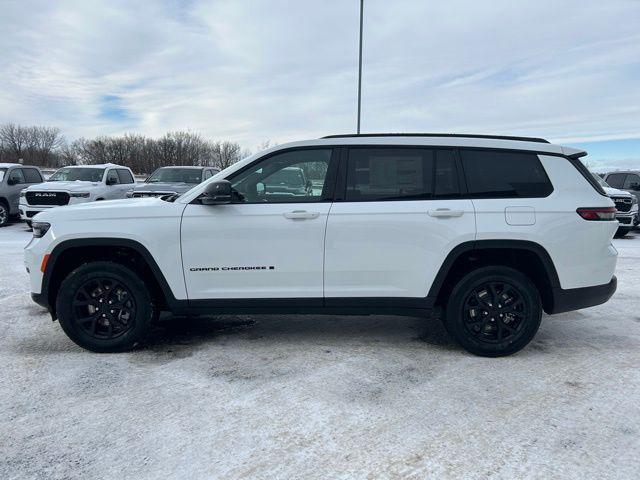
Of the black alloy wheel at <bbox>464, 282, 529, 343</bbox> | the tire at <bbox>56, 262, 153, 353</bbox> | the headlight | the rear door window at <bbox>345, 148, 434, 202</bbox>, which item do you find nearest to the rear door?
the rear door window at <bbox>345, 148, 434, 202</bbox>

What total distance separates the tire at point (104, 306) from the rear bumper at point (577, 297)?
345 centimetres

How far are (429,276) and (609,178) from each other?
1366 cm

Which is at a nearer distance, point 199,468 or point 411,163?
point 199,468

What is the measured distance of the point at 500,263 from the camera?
14.0ft

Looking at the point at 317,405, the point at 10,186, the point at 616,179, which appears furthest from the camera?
the point at 616,179

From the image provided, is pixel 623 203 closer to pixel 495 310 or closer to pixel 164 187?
pixel 495 310

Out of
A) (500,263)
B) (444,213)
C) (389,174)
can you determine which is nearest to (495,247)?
(500,263)

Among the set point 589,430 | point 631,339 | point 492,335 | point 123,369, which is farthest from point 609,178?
point 123,369

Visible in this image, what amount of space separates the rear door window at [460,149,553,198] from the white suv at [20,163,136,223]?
1078 cm

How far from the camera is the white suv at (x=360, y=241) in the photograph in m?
4.02

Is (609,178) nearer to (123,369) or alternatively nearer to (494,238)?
(494,238)

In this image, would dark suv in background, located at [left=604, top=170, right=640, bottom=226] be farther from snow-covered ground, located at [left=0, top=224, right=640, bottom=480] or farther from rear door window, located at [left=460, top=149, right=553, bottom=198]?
rear door window, located at [left=460, top=149, right=553, bottom=198]

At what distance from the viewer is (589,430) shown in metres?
2.99

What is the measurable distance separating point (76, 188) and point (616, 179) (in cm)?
1533
